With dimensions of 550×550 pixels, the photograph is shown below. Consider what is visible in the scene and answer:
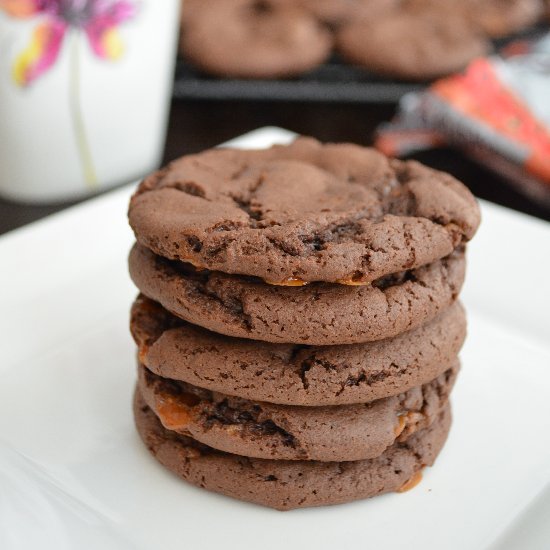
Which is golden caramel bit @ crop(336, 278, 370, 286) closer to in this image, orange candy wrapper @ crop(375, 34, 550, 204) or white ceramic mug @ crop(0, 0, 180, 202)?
white ceramic mug @ crop(0, 0, 180, 202)

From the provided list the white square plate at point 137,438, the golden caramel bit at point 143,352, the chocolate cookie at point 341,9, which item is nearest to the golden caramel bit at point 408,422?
the white square plate at point 137,438

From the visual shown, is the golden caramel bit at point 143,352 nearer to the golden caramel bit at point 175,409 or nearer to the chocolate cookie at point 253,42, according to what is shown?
the golden caramel bit at point 175,409

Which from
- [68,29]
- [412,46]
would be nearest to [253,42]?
[412,46]

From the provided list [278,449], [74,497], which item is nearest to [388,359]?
[278,449]

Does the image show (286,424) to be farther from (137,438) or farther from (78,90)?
(78,90)

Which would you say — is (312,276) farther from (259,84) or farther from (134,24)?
(259,84)

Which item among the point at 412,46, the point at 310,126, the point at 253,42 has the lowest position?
the point at 310,126

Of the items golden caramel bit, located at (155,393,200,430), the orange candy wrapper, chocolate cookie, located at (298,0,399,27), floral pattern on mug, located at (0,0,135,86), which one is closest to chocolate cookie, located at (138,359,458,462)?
golden caramel bit, located at (155,393,200,430)

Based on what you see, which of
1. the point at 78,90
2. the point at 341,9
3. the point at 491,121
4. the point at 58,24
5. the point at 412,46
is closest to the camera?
the point at 58,24
